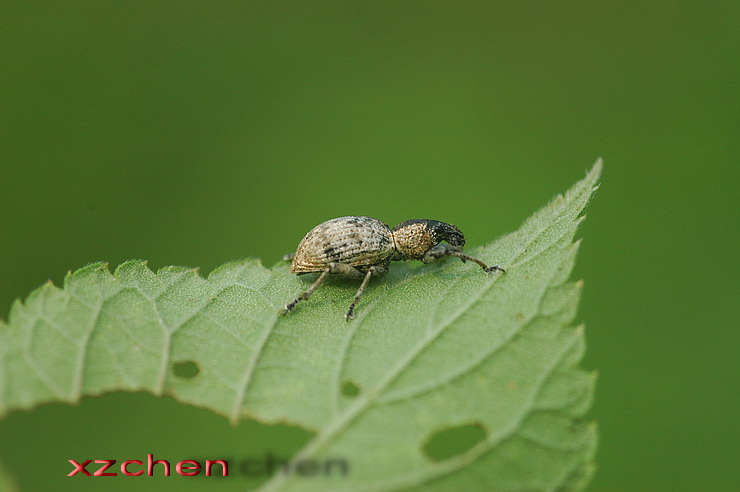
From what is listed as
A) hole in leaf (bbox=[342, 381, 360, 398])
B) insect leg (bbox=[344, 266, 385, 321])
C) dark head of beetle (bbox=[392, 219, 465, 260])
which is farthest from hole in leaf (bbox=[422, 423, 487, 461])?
dark head of beetle (bbox=[392, 219, 465, 260])

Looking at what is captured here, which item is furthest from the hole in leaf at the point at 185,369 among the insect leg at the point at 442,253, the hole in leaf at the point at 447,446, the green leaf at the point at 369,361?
the insect leg at the point at 442,253

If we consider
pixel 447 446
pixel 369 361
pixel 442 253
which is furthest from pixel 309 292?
pixel 447 446

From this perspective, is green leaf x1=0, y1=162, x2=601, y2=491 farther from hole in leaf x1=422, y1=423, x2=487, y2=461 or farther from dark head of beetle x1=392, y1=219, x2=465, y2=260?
dark head of beetle x1=392, y1=219, x2=465, y2=260

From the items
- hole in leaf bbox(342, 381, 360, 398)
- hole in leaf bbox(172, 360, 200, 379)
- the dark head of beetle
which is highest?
the dark head of beetle

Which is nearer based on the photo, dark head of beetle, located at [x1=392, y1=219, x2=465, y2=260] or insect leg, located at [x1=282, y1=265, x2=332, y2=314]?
insect leg, located at [x1=282, y1=265, x2=332, y2=314]

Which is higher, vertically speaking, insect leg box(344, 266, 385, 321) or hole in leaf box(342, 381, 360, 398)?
insect leg box(344, 266, 385, 321)

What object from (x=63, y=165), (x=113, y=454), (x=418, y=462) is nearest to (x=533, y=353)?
(x=418, y=462)

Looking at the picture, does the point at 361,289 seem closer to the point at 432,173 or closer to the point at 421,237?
the point at 421,237

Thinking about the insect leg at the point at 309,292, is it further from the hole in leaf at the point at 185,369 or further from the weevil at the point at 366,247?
the hole in leaf at the point at 185,369

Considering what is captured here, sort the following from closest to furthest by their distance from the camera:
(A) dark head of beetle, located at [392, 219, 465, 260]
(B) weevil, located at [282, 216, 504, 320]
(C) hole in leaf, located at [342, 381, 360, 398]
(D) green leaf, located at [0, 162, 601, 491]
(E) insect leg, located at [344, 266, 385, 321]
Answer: (D) green leaf, located at [0, 162, 601, 491] → (C) hole in leaf, located at [342, 381, 360, 398] → (E) insect leg, located at [344, 266, 385, 321] → (B) weevil, located at [282, 216, 504, 320] → (A) dark head of beetle, located at [392, 219, 465, 260]
